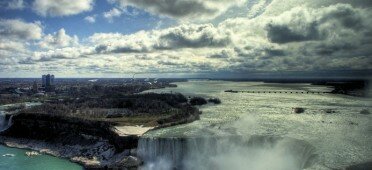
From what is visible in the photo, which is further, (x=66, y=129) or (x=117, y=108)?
(x=117, y=108)

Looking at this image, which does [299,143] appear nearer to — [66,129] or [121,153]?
[121,153]

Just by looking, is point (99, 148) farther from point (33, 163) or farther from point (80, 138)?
point (33, 163)

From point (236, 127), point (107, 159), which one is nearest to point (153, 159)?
point (107, 159)

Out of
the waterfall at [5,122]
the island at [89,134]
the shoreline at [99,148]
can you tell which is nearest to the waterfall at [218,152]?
the shoreline at [99,148]

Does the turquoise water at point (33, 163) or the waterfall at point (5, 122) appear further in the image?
the waterfall at point (5, 122)

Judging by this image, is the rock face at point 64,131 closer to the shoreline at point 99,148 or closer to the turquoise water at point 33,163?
the shoreline at point 99,148

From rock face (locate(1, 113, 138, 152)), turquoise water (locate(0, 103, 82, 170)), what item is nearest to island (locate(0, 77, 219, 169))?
rock face (locate(1, 113, 138, 152))
